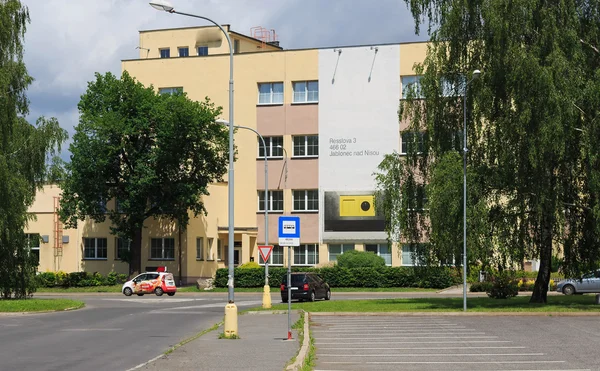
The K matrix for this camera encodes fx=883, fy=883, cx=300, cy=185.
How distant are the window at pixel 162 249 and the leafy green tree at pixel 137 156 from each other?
3.11 m

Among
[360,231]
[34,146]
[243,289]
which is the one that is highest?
[34,146]

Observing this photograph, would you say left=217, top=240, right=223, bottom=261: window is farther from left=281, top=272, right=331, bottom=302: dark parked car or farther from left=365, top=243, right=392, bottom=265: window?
left=281, top=272, right=331, bottom=302: dark parked car

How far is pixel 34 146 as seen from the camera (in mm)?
44156

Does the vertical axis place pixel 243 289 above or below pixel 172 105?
below

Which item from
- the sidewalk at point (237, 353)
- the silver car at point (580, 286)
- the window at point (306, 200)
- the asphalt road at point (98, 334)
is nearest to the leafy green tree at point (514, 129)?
the asphalt road at point (98, 334)

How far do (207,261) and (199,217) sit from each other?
3326 millimetres

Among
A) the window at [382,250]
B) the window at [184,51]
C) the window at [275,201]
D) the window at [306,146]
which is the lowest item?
the window at [382,250]

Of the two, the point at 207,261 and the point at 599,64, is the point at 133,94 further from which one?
the point at 599,64

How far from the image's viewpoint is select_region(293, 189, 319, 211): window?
63.4 m

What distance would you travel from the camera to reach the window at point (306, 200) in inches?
2495

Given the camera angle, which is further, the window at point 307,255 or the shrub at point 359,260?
the window at point 307,255

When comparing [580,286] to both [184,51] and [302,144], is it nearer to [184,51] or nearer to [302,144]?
[302,144]

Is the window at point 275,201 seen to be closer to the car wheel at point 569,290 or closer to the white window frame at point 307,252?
the white window frame at point 307,252

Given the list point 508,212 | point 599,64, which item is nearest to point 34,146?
point 508,212
